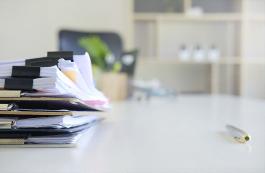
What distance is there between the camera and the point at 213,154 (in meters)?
0.46

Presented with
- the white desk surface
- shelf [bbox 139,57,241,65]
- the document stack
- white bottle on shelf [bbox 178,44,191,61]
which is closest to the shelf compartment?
white bottle on shelf [bbox 178,44,191,61]

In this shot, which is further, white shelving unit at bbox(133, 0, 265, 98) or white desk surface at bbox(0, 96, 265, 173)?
white shelving unit at bbox(133, 0, 265, 98)

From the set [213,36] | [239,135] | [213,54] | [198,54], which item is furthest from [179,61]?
[239,135]

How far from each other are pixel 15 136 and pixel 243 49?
3047mm

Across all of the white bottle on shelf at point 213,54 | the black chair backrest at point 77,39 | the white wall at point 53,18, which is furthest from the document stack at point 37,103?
the white bottle on shelf at point 213,54

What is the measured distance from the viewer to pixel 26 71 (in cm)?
49

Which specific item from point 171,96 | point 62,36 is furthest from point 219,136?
point 62,36

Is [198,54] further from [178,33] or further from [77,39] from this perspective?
[77,39]

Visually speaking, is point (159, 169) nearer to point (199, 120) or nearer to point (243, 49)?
point (199, 120)

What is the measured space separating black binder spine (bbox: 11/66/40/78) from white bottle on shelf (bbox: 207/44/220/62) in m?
2.93

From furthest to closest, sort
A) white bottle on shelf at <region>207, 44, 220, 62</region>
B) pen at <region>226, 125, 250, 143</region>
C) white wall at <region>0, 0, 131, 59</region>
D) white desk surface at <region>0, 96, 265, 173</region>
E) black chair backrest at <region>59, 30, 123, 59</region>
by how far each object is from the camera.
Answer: white bottle on shelf at <region>207, 44, 220, 62</region> < white wall at <region>0, 0, 131, 59</region> < black chair backrest at <region>59, 30, 123, 59</region> < pen at <region>226, 125, 250, 143</region> < white desk surface at <region>0, 96, 265, 173</region>

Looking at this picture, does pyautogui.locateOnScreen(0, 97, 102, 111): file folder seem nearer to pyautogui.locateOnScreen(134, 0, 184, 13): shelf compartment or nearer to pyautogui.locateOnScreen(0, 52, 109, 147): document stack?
pyautogui.locateOnScreen(0, 52, 109, 147): document stack

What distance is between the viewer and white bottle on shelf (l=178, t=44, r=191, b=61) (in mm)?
3271

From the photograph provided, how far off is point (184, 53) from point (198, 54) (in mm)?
137
